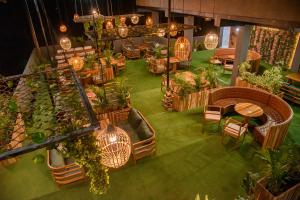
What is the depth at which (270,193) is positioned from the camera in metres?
4.11

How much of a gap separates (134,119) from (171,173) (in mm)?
2073

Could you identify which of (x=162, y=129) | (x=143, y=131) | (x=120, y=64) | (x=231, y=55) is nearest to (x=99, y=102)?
(x=143, y=131)

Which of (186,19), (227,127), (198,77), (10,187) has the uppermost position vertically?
(186,19)

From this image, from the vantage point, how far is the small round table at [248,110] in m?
6.77

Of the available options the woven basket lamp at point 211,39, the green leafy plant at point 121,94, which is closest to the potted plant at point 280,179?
the woven basket lamp at point 211,39

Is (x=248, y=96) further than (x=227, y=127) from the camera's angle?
Yes

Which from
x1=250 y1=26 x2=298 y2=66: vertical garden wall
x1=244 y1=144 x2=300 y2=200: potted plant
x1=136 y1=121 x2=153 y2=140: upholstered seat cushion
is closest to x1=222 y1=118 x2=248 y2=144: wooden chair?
x1=244 y1=144 x2=300 y2=200: potted plant

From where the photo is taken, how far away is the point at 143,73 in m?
12.3

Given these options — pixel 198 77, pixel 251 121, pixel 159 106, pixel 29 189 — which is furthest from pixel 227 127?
pixel 29 189

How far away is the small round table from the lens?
22.2 ft

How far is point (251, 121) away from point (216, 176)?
312cm

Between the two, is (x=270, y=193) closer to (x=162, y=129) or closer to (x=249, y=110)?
(x=249, y=110)

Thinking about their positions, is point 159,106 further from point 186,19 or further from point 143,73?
point 186,19

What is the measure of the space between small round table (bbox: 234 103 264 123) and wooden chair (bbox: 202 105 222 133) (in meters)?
0.58
